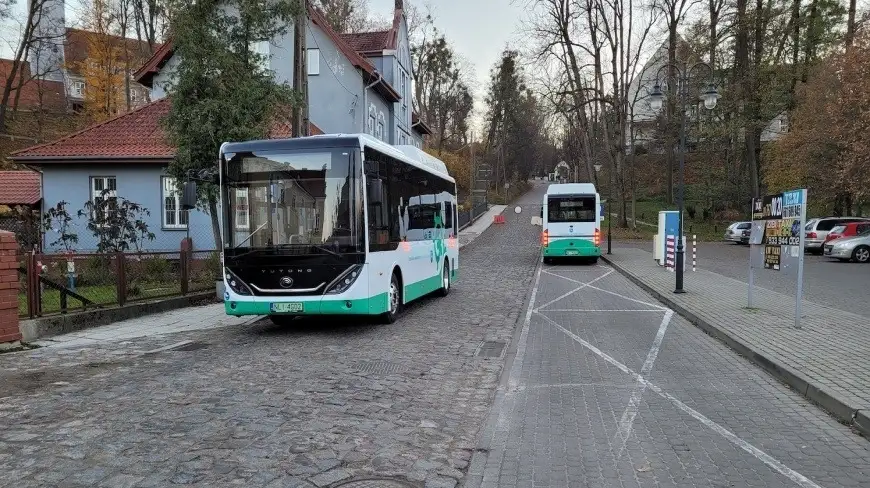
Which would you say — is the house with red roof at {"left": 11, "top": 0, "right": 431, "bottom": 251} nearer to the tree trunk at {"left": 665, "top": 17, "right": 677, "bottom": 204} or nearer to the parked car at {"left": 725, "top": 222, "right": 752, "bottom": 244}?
the tree trunk at {"left": 665, "top": 17, "right": 677, "bottom": 204}

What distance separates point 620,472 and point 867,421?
2.52 m

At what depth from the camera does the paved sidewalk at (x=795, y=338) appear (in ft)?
20.9

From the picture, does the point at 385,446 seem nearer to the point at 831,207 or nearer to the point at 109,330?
the point at 109,330

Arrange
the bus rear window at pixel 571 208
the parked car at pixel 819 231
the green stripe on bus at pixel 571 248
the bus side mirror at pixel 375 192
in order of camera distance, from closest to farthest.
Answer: the bus side mirror at pixel 375 192 < the green stripe on bus at pixel 571 248 < the bus rear window at pixel 571 208 < the parked car at pixel 819 231

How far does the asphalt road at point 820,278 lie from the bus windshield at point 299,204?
996 centimetres

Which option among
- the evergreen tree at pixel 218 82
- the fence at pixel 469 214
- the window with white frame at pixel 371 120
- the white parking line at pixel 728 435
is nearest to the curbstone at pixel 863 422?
the white parking line at pixel 728 435

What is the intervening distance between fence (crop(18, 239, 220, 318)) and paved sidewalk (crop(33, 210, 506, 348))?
590 millimetres

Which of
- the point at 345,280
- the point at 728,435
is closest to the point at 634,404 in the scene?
the point at 728,435

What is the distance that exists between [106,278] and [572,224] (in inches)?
710

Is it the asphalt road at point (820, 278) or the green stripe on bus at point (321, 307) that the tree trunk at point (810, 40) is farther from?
the green stripe on bus at point (321, 307)

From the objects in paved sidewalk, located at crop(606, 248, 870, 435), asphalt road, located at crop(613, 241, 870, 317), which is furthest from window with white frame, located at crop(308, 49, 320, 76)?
paved sidewalk, located at crop(606, 248, 870, 435)

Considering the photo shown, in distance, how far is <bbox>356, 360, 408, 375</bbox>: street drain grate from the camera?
25.4ft

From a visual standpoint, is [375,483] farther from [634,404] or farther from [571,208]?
[571,208]

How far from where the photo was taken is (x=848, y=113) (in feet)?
104
